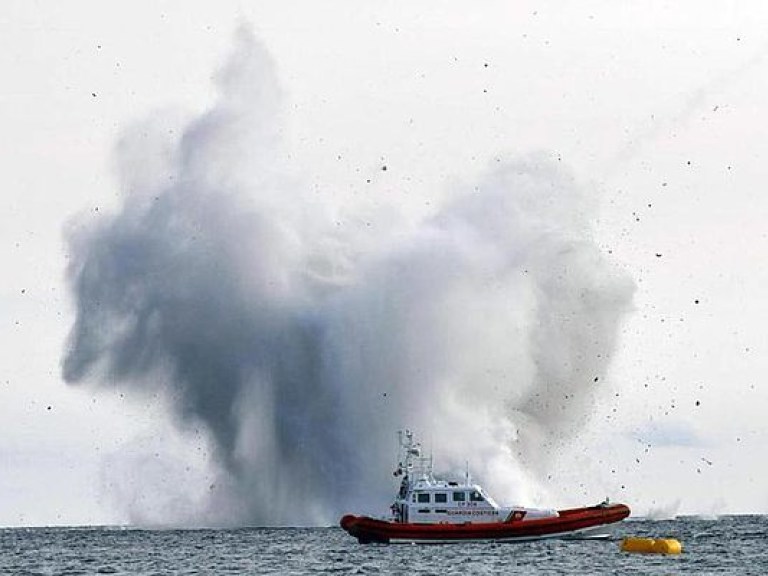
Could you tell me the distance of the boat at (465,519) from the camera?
115 m

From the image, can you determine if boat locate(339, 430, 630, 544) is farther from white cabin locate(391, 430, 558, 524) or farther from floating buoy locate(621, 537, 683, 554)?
floating buoy locate(621, 537, 683, 554)

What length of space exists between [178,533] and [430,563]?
215 ft

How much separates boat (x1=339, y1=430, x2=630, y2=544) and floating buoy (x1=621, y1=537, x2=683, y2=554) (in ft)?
8.92

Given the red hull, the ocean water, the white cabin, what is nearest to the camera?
the ocean water

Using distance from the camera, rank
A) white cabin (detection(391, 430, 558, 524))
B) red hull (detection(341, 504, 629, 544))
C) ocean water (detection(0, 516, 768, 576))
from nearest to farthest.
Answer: ocean water (detection(0, 516, 768, 576)) → red hull (detection(341, 504, 629, 544)) → white cabin (detection(391, 430, 558, 524))

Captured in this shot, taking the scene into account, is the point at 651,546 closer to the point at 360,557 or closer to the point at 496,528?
the point at 496,528

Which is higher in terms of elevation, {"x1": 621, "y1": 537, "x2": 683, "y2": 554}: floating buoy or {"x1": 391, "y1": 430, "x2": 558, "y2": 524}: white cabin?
{"x1": 391, "y1": 430, "x2": 558, "y2": 524}: white cabin

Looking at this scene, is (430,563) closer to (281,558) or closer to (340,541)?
(281,558)

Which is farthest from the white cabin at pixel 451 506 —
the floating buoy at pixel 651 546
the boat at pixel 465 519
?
the floating buoy at pixel 651 546

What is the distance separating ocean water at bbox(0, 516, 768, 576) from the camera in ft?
331

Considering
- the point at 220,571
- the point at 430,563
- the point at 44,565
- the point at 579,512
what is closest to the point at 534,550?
the point at 579,512

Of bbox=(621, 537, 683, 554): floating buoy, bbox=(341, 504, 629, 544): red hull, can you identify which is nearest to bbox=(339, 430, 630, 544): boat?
bbox=(341, 504, 629, 544): red hull

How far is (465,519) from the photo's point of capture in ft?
381

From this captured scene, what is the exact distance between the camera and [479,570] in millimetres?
97938
